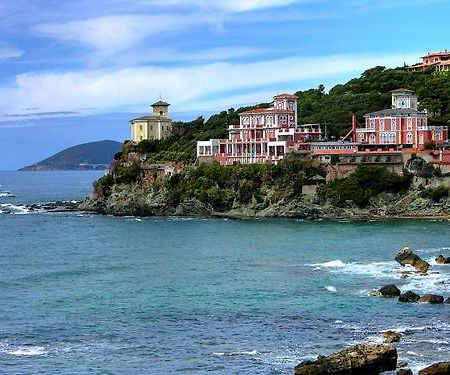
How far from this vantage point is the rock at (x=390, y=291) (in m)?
41.9

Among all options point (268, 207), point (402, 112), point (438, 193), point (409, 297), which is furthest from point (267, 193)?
point (409, 297)

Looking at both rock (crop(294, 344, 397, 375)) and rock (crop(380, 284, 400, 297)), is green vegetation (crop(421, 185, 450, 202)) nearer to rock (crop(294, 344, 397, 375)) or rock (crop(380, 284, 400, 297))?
rock (crop(380, 284, 400, 297))

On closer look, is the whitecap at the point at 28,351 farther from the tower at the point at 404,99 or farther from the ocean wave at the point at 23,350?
the tower at the point at 404,99

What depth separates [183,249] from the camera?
6469 cm

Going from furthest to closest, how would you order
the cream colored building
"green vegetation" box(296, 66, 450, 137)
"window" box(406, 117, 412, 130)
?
the cream colored building < "green vegetation" box(296, 66, 450, 137) < "window" box(406, 117, 412, 130)

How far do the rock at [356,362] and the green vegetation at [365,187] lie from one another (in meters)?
56.9

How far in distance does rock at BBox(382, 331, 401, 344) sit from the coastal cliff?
49.2m

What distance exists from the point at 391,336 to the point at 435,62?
114 metres

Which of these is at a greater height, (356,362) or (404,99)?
(404,99)

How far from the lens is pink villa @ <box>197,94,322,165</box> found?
98.9m

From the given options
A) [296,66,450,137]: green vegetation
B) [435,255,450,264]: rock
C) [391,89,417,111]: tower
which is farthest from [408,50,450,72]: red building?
[435,255,450,264]: rock

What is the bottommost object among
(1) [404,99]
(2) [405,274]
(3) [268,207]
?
(2) [405,274]

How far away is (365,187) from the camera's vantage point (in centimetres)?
8656

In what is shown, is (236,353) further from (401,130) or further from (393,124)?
(393,124)
